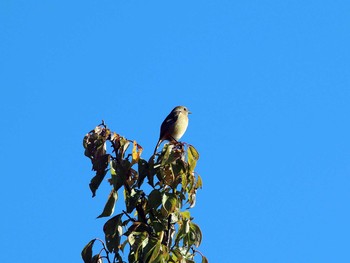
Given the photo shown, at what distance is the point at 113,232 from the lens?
4.88m

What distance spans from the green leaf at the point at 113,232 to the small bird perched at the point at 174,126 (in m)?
4.48

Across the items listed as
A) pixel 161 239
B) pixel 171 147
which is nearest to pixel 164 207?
pixel 161 239

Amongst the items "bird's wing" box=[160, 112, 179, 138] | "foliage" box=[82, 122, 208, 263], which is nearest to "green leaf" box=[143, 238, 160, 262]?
"foliage" box=[82, 122, 208, 263]

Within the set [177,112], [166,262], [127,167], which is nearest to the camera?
[166,262]

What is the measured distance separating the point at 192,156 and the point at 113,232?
76 cm

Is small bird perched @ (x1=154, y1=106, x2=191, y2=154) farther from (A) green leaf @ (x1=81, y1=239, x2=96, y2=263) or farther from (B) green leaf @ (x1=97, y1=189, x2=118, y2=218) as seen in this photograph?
(A) green leaf @ (x1=81, y1=239, x2=96, y2=263)

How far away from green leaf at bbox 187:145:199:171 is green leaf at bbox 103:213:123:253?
605 mm

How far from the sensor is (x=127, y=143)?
196 inches

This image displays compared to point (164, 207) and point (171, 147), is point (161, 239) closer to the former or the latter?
point (164, 207)

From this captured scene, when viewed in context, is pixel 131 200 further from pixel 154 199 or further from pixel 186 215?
pixel 186 215

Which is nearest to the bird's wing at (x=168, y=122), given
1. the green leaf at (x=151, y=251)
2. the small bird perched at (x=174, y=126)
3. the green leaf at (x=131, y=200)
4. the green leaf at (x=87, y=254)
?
the small bird perched at (x=174, y=126)

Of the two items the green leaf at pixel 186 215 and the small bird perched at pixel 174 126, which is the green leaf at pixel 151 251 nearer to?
the green leaf at pixel 186 215

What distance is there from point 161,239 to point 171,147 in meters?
0.68

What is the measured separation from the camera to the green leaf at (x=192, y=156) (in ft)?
17.2
